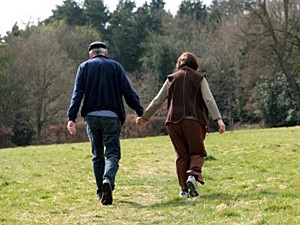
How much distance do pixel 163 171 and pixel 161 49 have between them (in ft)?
119

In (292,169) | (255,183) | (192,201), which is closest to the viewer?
(192,201)

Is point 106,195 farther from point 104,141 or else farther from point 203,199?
point 203,199

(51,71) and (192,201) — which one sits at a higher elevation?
(51,71)

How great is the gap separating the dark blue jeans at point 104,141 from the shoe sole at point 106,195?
21 centimetres

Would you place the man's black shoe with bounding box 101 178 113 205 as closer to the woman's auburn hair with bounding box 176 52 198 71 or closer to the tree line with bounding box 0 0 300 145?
the woman's auburn hair with bounding box 176 52 198 71

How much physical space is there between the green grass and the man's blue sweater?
1169 millimetres

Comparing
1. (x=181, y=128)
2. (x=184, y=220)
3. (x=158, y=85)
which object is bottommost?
(x=184, y=220)

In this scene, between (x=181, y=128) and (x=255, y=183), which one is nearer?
(x=181, y=128)

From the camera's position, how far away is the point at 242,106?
4150cm

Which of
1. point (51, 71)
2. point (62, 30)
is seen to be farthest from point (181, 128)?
point (62, 30)

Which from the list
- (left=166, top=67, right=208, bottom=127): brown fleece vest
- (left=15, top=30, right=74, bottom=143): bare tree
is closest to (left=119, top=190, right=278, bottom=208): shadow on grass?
(left=166, top=67, right=208, bottom=127): brown fleece vest

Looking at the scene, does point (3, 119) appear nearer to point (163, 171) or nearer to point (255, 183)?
point (163, 171)

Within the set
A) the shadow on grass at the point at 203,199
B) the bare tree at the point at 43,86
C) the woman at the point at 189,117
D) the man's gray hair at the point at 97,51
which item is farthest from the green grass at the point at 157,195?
the bare tree at the point at 43,86

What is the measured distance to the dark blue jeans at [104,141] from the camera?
6.24m
